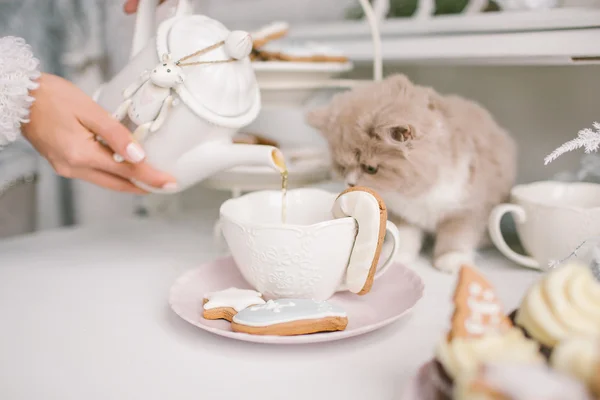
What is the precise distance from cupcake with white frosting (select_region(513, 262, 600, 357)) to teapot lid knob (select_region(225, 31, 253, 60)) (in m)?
0.44

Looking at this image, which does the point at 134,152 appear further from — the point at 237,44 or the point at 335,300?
the point at 335,300

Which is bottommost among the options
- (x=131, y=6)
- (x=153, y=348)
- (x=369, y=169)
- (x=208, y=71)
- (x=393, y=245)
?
(x=153, y=348)

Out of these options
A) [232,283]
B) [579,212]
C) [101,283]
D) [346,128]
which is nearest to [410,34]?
[346,128]

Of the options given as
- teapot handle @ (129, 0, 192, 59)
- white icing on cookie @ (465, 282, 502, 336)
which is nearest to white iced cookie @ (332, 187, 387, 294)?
white icing on cookie @ (465, 282, 502, 336)

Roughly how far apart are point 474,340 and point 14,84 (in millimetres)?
584

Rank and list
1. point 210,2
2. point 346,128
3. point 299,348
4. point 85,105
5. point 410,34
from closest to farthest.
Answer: point 299,348
point 85,105
point 346,128
point 410,34
point 210,2

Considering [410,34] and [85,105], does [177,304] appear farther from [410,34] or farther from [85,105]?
[410,34]

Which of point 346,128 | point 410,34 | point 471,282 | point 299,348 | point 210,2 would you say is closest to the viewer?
point 471,282

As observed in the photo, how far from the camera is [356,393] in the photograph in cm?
48

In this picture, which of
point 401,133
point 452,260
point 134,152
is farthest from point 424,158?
point 134,152

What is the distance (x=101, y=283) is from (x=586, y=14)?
764 mm

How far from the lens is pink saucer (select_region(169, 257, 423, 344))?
21.4 inches

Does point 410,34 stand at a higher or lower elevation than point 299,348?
higher

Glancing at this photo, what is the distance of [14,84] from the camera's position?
651 millimetres
